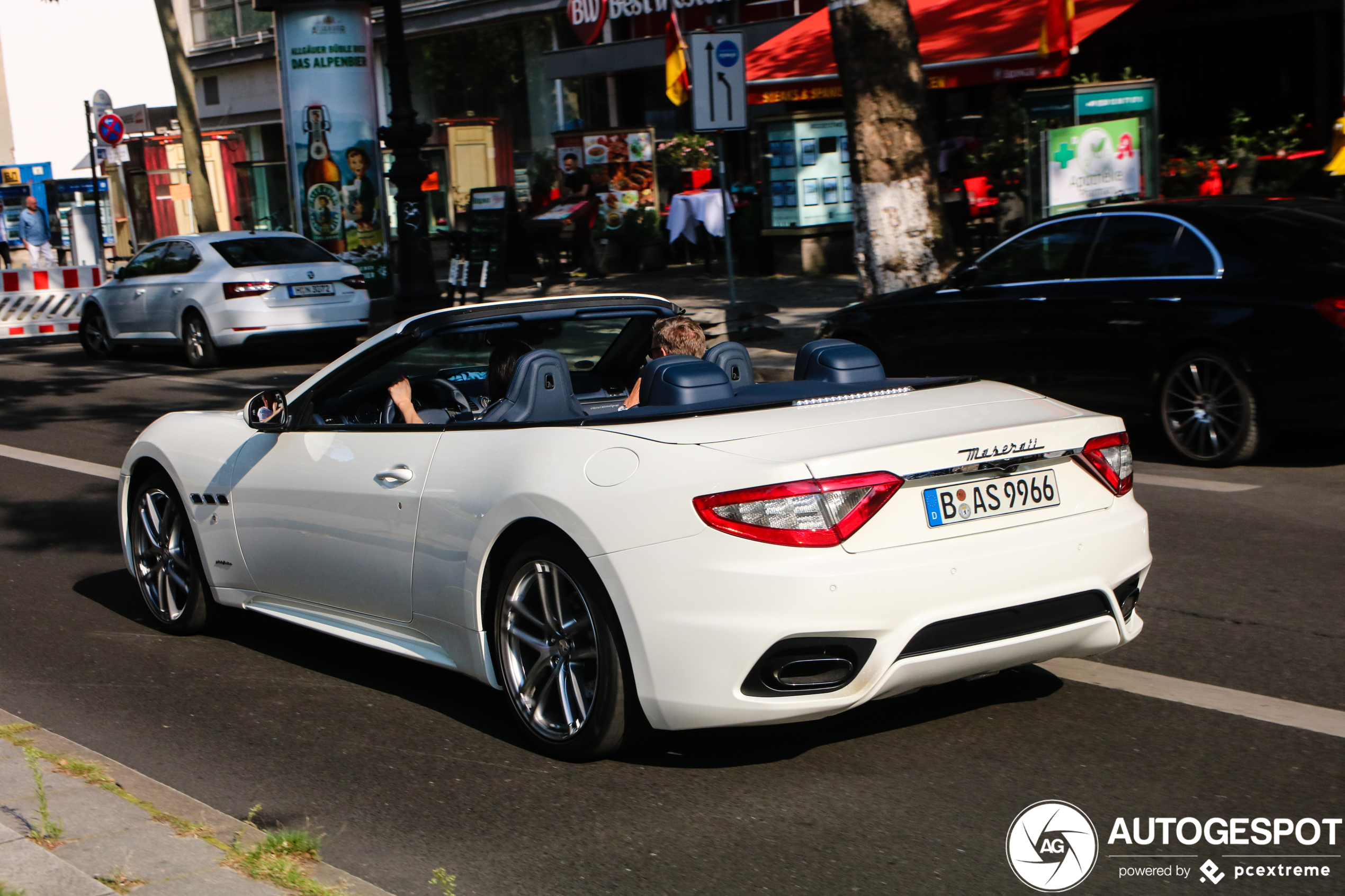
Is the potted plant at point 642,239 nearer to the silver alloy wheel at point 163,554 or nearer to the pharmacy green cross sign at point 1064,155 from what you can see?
the pharmacy green cross sign at point 1064,155

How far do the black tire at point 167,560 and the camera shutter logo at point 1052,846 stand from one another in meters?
3.56

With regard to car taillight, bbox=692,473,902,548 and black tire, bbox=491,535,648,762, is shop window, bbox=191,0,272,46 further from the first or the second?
car taillight, bbox=692,473,902,548

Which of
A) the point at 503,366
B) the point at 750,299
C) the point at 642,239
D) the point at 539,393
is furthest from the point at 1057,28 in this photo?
the point at 539,393

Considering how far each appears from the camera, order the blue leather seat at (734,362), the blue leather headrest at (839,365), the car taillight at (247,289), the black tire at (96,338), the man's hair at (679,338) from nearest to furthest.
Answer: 1. the blue leather headrest at (839,365)
2. the blue leather seat at (734,362)
3. the man's hair at (679,338)
4. the car taillight at (247,289)
5. the black tire at (96,338)

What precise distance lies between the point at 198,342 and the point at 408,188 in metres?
3.17

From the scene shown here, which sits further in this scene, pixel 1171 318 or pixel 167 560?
pixel 1171 318

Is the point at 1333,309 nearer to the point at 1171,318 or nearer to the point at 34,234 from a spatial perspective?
the point at 1171,318

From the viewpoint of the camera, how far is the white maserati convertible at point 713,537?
4.01 metres

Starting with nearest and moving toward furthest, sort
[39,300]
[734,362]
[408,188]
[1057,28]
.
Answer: [734,362], [1057,28], [408,188], [39,300]

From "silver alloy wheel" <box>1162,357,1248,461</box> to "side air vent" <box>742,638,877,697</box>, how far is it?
219 inches

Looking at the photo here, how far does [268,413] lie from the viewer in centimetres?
562

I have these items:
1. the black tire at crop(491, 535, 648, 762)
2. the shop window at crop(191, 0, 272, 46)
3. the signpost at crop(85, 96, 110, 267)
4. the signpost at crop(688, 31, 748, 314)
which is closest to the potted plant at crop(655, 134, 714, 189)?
the signpost at crop(85, 96, 110, 267)

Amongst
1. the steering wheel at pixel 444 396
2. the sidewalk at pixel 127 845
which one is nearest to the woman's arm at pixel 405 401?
the steering wheel at pixel 444 396

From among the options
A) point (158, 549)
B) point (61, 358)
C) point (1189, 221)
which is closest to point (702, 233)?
point (61, 358)
